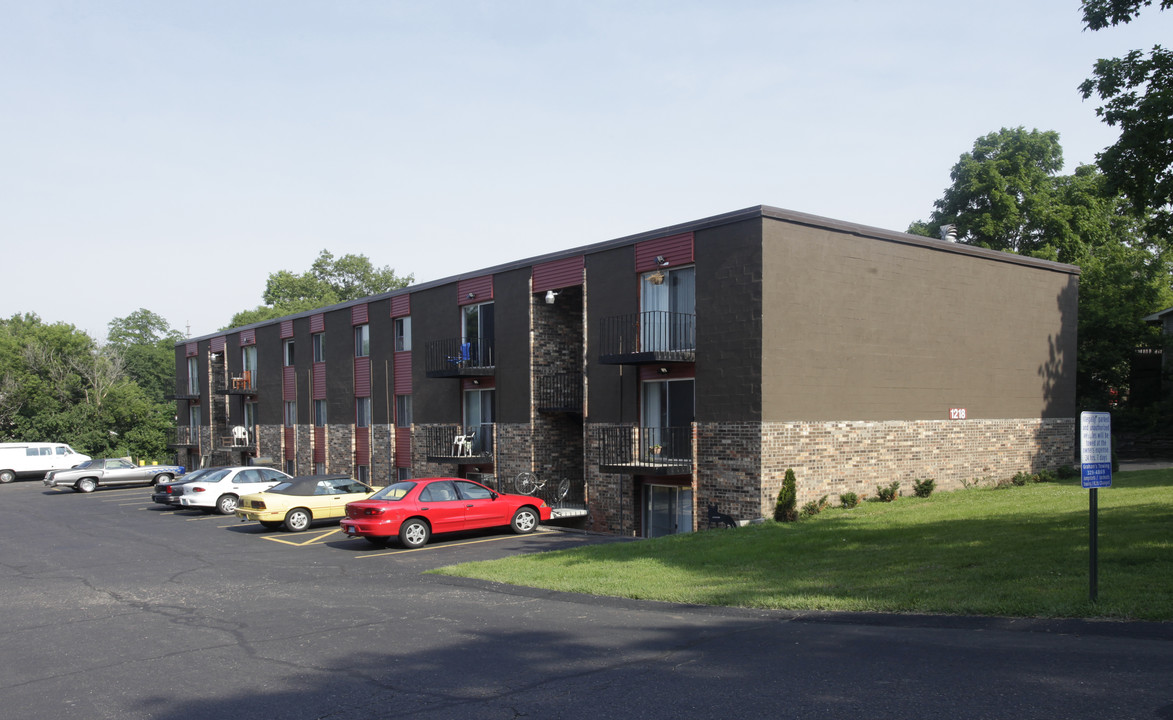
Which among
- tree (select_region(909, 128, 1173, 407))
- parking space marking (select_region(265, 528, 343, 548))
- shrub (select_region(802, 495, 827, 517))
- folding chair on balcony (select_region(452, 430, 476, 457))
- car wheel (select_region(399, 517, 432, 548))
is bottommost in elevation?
parking space marking (select_region(265, 528, 343, 548))

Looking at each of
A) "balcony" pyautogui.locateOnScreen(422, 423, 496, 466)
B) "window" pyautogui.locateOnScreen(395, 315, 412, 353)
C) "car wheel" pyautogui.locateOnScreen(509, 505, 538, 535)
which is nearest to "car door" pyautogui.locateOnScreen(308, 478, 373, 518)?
"balcony" pyautogui.locateOnScreen(422, 423, 496, 466)

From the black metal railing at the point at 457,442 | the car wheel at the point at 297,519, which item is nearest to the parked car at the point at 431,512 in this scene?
the car wheel at the point at 297,519

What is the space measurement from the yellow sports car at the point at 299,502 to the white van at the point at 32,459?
3051 cm

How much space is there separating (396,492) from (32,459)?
38.7m

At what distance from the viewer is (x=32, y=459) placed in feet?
158

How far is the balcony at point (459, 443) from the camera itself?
27.5 meters

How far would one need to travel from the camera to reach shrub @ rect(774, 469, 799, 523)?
18.7 meters

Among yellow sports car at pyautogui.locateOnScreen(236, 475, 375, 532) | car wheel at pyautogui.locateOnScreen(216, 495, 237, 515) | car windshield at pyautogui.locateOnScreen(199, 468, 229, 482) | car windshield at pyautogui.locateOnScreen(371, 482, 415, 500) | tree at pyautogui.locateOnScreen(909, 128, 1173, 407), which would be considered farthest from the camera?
tree at pyautogui.locateOnScreen(909, 128, 1173, 407)

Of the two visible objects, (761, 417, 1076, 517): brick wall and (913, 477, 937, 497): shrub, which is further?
(913, 477, 937, 497): shrub

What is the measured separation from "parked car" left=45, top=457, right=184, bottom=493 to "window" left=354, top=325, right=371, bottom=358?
457 inches

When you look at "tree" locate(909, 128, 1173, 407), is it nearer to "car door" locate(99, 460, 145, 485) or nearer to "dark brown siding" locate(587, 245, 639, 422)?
"dark brown siding" locate(587, 245, 639, 422)

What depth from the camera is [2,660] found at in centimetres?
955

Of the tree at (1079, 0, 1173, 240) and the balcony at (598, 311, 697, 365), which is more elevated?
the tree at (1079, 0, 1173, 240)

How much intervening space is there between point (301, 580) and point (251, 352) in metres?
31.7
